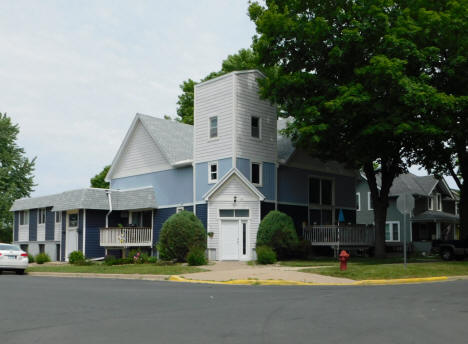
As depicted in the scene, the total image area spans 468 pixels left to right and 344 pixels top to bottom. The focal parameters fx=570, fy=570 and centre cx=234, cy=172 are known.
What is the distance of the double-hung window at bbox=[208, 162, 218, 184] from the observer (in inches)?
1222

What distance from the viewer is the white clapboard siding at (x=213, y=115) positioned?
30.6 meters

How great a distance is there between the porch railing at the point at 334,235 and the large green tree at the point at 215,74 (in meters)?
16.4

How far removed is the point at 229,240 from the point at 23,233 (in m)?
19.1

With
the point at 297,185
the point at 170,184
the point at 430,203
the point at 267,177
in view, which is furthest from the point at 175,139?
the point at 430,203

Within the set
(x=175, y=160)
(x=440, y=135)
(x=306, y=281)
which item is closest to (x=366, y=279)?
(x=306, y=281)

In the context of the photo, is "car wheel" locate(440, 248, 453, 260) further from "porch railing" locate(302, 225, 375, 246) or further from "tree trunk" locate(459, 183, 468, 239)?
"porch railing" locate(302, 225, 375, 246)

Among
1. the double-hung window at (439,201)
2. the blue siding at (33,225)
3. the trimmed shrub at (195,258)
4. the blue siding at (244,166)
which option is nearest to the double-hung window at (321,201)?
the blue siding at (244,166)

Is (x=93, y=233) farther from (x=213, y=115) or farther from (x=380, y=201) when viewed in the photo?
(x=380, y=201)

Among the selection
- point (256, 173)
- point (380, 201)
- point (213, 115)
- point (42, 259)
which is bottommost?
point (42, 259)

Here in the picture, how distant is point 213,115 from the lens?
3142 cm

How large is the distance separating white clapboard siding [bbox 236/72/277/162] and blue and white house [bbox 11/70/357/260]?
6 cm

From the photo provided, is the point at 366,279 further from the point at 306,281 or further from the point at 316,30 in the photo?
the point at 316,30

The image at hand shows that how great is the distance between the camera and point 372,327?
30.3ft

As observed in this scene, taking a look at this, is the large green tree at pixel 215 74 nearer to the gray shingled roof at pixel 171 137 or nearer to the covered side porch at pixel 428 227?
the gray shingled roof at pixel 171 137
